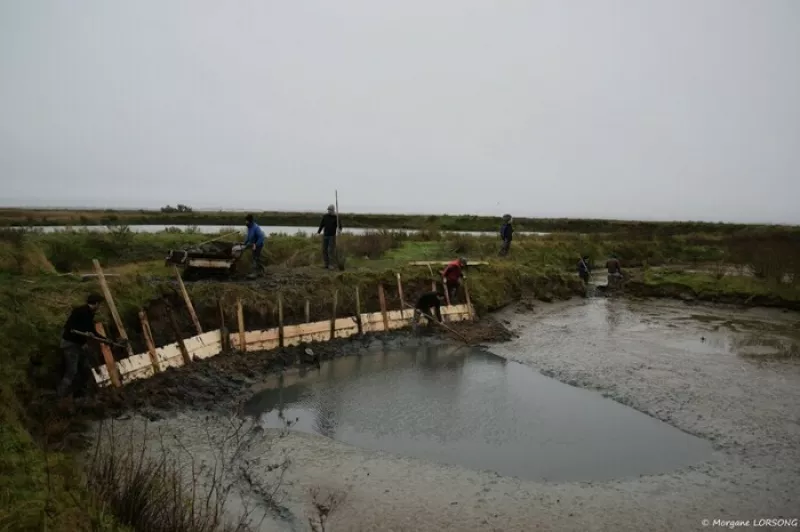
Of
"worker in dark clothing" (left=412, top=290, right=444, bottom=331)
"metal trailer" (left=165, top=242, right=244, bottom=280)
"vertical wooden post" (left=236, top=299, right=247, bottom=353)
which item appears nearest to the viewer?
"vertical wooden post" (left=236, top=299, right=247, bottom=353)

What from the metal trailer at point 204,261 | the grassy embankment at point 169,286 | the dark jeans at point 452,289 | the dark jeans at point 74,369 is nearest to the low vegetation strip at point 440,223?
the grassy embankment at point 169,286

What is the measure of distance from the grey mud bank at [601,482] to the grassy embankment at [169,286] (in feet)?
7.61

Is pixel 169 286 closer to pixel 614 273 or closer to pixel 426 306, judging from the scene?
pixel 426 306

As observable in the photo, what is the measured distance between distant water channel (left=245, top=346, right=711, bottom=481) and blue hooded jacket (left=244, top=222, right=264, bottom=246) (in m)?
5.00

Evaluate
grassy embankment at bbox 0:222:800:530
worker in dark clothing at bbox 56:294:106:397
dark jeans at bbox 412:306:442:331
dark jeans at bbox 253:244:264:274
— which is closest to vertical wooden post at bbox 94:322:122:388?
worker in dark clothing at bbox 56:294:106:397

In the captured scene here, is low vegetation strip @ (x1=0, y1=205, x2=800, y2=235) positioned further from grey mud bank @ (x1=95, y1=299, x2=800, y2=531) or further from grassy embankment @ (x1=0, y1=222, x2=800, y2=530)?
grey mud bank @ (x1=95, y1=299, x2=800, y2=531)

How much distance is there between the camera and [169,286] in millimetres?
14141

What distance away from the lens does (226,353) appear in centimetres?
1358

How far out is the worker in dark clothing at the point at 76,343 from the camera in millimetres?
9906

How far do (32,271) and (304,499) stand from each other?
11.0 metres

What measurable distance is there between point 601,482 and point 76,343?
909cm

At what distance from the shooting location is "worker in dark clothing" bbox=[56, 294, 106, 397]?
9.91 m

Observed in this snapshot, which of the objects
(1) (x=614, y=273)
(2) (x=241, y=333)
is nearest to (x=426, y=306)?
(2) (x=241, y=333)

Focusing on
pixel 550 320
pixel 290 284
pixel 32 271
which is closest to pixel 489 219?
pixel 550 320
